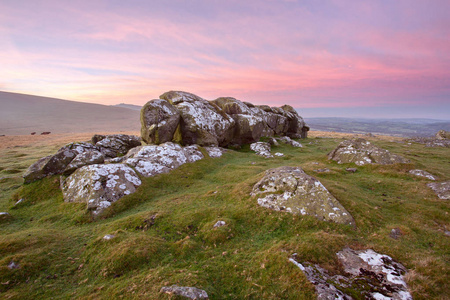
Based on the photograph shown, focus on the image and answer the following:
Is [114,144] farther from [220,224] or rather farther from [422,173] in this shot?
[422,173]

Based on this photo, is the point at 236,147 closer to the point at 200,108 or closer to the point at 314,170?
the point at 200,108

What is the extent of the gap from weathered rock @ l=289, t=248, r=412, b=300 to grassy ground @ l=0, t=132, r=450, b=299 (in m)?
0.24

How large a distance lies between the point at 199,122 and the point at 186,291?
779 inches

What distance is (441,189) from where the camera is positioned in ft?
35.8

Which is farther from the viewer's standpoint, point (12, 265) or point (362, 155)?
point (362, 155)

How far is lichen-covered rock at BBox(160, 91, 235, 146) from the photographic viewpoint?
75.5ft

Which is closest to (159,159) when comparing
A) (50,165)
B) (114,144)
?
(50,165)

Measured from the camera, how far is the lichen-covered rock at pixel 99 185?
10.6m

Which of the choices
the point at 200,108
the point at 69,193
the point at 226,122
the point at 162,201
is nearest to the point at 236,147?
the point at 226,122

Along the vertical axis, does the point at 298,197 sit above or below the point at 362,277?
above

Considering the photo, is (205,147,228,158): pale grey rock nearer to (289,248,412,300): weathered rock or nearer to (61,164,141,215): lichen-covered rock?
(61,164,141,215): lichen-covered rock

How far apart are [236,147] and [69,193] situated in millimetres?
19623

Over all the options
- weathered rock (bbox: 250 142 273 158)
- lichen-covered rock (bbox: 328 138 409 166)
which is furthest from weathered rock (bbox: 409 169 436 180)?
weathered rock (bbox: 250 142 273 158)

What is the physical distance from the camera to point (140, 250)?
21.4ft
